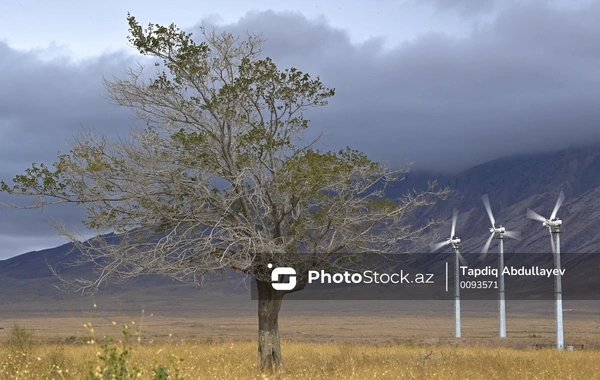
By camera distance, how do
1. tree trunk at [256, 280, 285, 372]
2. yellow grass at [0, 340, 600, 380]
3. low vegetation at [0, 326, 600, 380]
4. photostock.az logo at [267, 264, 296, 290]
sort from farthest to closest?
tree trunk at [256, 280, 285, 372]
photostock.az logo at [267, 264, 296, 290]
yellow grass at [0, 340, 600, 380]
low vegetation at [0, 326, 600, 380]

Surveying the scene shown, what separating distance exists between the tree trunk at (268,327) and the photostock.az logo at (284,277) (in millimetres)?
470

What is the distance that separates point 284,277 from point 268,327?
186 centimetres

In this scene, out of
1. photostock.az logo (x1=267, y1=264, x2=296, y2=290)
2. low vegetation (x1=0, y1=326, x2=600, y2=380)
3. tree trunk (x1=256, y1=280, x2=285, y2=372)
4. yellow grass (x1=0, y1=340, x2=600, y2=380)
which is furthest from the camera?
tree trunk (x1=256, y1=280, x2=285, y2=372)

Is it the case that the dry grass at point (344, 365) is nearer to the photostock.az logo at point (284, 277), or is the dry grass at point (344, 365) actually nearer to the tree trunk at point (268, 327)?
the tree trunk at point (268, 327)

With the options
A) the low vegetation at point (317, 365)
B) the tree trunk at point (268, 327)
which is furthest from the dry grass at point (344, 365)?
the tree trunk at point (268, 327)

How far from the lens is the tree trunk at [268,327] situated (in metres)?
25.3

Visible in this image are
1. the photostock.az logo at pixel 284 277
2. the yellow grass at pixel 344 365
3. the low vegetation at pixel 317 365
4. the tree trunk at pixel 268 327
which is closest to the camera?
the low vegetation at pixel 317 365

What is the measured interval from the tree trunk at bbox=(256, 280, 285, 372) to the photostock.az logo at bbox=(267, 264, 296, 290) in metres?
0.47

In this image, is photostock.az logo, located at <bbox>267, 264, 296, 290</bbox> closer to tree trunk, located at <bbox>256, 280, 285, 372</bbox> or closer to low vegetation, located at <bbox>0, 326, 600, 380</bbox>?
tree trunk, located at <bbox>256, 280, 285, 372</bbox>

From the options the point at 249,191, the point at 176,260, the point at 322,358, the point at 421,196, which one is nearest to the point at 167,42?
the point at 249,191

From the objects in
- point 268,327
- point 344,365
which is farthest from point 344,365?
point 268,327

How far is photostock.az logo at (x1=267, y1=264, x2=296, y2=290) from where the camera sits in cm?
2445

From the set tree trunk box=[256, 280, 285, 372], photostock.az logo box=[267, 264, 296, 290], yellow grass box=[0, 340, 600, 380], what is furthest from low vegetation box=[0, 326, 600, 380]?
photostock.az logo box=[267, 264, 296, 290]

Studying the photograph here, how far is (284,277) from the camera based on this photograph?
24.8 metres
